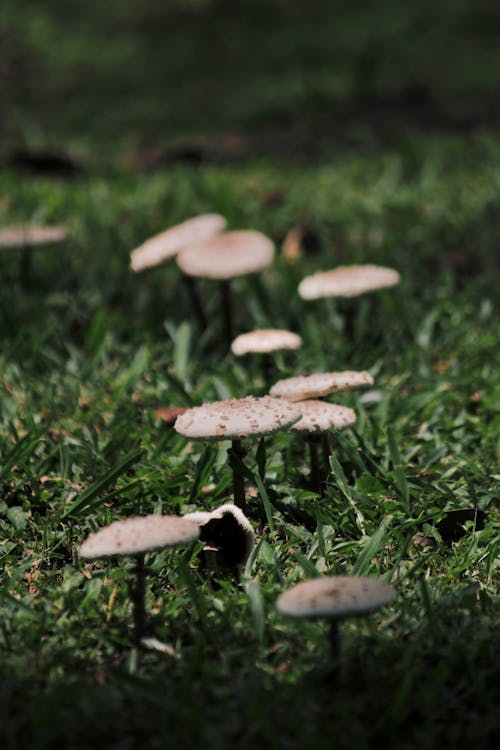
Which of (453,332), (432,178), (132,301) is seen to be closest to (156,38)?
(432,178)

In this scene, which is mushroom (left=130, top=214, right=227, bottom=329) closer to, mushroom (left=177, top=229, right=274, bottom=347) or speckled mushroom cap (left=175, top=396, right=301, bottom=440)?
mushroom (left=177, top=229, right=274, bottom=347)

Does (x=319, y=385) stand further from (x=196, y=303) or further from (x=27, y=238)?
(x=27, y=238)

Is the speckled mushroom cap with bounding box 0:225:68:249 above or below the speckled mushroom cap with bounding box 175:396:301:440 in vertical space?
above

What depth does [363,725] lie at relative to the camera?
1.95 m

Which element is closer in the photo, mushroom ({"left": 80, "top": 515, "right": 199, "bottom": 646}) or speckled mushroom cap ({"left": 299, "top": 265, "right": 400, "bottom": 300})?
mushroom ({"left": 80, "top": 515, "right": 199, "bottom": 646})

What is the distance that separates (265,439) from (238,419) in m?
0.83

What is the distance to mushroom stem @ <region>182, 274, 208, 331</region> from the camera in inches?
168

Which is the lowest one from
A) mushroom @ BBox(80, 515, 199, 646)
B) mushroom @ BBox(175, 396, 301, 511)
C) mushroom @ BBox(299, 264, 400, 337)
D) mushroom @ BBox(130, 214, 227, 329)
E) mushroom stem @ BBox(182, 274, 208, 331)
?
mushroom stem @ BBox(182, 274, 208, 331)

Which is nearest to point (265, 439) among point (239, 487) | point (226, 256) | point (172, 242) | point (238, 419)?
point (239, 487)

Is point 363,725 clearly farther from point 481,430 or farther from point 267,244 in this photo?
point 267,244

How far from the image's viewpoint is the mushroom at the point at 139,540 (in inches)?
80.8

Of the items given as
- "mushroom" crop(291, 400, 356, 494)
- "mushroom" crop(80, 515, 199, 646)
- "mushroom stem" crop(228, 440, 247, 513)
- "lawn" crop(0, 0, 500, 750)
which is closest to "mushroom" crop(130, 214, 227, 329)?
"lawn" crop(0, 0, 500, 750)

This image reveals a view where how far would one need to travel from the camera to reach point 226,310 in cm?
410

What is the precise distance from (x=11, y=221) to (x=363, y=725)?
4.20 m
